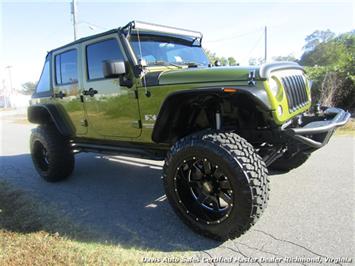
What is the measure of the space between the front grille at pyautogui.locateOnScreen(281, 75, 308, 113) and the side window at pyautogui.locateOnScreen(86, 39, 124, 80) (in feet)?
6.30

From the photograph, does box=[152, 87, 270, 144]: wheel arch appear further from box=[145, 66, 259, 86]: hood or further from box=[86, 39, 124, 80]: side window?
box=[86, 39, 124, 80]: side window

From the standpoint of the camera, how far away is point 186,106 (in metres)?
3.57

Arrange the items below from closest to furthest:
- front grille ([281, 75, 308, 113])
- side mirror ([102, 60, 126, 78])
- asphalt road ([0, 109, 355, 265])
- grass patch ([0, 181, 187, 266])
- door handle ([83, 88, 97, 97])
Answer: grass patch ([0, 181, 187, 266]) → asphalt road ([0, 109, 355, 265]) → front grille ([281, 75, 308, 113]) → side mirror ([102, 60, 126, 78]) → door handle ([83, 88, 97, 97])

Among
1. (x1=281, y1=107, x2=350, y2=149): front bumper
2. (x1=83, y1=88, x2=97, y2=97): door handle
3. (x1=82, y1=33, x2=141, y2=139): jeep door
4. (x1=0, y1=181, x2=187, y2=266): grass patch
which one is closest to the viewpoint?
(x1=0, y1=181, x2=187, y2=266): grass patch

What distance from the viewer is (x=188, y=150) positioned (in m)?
3.19

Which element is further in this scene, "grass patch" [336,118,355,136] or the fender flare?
"grass patch" [336,118,355,136]

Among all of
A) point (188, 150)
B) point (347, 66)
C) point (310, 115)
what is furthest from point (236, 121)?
point (347, 66)

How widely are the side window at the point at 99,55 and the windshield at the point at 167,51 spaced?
25 cm

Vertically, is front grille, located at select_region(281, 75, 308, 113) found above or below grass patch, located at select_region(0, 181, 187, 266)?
above

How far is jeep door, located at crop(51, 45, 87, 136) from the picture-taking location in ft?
15.9

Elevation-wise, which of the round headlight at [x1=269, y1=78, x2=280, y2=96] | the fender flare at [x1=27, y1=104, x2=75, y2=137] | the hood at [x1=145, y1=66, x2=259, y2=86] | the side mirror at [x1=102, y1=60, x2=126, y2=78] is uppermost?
the side mirror at [x1=102, y1=60, x2=126, y2=78]

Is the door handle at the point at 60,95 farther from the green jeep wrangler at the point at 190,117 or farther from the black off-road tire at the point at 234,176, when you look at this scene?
the black off-road tire at the point at 234,176

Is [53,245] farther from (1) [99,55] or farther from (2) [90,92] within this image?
(1) [99,55]

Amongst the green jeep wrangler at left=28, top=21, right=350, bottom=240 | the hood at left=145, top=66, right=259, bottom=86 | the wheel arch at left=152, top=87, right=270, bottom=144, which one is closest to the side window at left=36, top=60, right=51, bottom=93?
the green jeep wrangler at left=28, top=21, right=350, bottom=240
